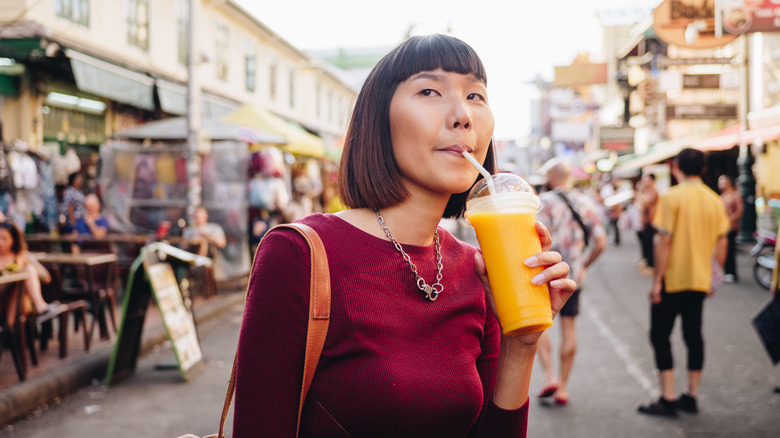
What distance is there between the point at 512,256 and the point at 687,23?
9.99m

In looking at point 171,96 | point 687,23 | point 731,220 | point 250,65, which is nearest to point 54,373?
point 687,23

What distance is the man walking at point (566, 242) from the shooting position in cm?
545

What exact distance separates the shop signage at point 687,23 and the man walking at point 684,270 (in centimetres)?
562

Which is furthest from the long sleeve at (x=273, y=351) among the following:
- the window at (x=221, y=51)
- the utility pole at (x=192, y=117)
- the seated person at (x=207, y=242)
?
the window at (x=221, y=51)

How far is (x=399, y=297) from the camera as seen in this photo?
1.50 m

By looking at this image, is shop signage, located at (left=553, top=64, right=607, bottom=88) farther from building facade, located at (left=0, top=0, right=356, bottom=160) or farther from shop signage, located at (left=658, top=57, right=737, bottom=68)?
building facade, located at (left=0, top=0, right=356, bottom=160)

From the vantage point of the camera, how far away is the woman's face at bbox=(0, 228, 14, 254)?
243 inches

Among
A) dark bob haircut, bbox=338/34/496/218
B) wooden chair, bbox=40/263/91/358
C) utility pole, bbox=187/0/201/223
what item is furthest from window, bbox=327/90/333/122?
dark bob haircut, bbox=338/34/496/218

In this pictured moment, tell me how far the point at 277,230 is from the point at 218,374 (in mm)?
5263

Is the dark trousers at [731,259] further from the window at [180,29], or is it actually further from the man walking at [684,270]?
the window at [180,29]

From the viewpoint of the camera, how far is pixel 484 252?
1524 millimetres

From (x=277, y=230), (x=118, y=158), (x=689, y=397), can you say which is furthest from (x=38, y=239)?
(x=277, y=230)

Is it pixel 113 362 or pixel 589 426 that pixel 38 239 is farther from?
pixel 589 426

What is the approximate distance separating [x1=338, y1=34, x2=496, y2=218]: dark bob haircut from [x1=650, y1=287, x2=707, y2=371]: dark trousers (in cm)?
414
